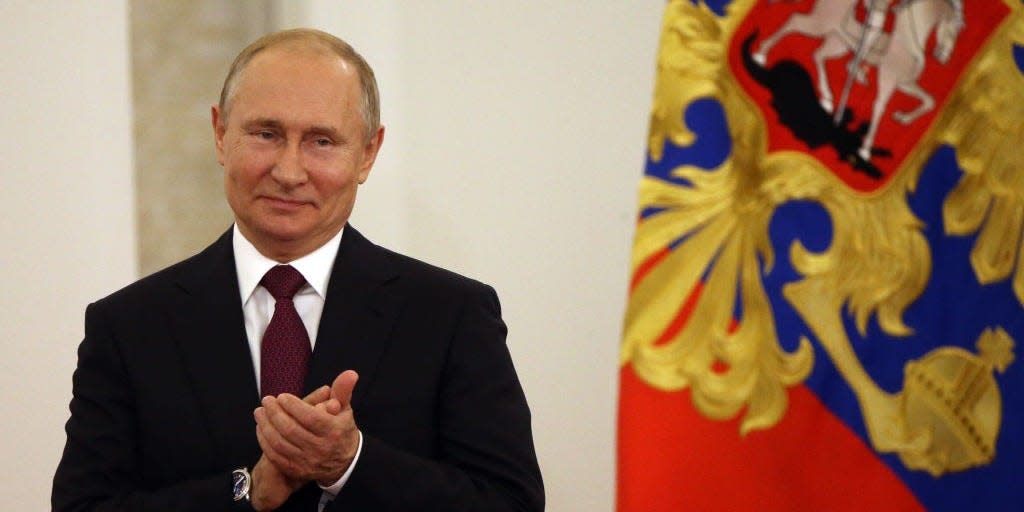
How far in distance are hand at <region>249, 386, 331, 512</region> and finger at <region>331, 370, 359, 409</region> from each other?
0.05m

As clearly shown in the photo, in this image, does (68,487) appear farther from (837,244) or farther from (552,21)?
(552,21)

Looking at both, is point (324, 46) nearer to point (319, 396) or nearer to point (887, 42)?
point (319, 396)

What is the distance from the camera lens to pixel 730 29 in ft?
6.97

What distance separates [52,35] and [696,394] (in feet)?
5.77

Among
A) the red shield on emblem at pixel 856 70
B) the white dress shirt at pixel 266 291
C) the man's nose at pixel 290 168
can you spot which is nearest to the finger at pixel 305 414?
the white dress shirt at pixel 266 291

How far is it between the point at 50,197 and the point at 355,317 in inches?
55.6

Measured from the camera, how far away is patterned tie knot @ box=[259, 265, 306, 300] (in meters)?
1.80

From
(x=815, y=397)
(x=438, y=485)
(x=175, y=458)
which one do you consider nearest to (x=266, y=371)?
(x=175, y=458)

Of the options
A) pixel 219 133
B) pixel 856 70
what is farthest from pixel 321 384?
pixel 856 70

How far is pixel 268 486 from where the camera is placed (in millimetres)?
1622

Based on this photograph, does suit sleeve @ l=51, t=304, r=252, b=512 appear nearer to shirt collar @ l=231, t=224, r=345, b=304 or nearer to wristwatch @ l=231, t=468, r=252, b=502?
wristwatch @ l=231, t=468, r=252, b=502

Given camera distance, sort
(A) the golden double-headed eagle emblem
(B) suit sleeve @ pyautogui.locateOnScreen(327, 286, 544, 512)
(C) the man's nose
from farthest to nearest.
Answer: (A) the golden double-headed eagle emblem, (C) the man's nose, (B) suit sleeve @ pyautogui.locateOnScreen(327, 286, 544, 512)

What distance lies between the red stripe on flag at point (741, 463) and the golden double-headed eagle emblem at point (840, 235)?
0.09 ft

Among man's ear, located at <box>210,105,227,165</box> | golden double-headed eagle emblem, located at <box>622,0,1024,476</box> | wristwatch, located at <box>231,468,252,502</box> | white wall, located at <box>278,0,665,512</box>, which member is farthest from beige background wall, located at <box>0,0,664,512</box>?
wristwatch, located at <box>231,468,252,502</box>
